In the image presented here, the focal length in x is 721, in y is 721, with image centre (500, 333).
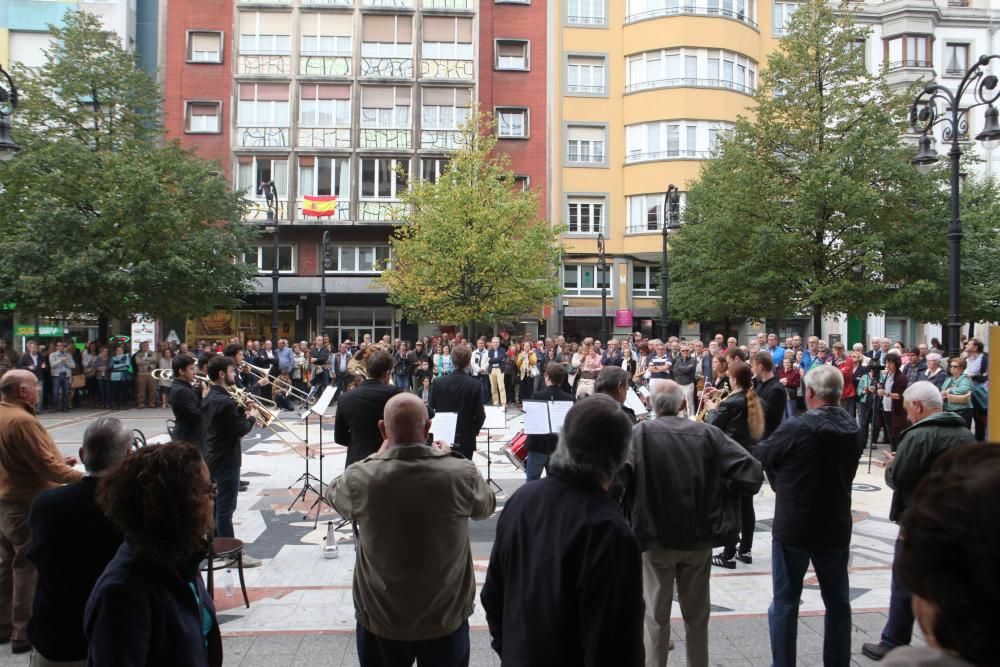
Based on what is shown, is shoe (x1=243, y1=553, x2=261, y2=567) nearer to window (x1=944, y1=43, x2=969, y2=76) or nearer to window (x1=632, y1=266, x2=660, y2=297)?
window (x1=632, y1=266, x2=660, y2=297)

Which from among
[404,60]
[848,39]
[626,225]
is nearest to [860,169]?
[848,39]

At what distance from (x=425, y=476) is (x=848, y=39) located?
25.0 metres

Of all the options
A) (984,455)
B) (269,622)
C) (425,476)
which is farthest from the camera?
(269,622)

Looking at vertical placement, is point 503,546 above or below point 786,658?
above

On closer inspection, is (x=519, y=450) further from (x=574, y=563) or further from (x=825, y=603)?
(x=574, y=563)

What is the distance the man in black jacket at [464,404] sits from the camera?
8.05 metres

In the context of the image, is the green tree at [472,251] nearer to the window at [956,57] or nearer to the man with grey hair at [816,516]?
the man with grey hair at [816,516]

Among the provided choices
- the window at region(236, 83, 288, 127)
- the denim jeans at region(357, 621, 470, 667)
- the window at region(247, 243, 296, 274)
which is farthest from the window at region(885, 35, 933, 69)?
the denim jeans at region(357, 621, 470, 667)

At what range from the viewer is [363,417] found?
6320 mm

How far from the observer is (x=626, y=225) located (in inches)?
1380

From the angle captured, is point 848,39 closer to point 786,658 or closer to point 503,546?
point 786,658

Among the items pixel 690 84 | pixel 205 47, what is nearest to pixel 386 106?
pixel 205 47

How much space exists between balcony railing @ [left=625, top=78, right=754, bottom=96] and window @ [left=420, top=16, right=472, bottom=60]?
26.6 feet

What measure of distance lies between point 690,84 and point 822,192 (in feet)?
44.5
